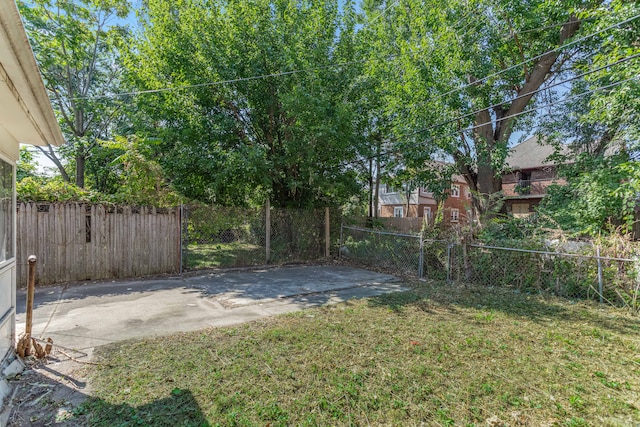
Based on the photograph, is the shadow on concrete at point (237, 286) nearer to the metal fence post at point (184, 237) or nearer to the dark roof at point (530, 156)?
the metal fence post at point (184, 237)

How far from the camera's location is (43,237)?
6.16 meters

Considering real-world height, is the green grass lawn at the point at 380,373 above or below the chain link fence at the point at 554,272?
below

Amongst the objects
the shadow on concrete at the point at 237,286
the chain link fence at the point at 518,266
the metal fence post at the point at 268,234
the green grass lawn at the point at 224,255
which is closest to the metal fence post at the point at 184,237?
the green grass lawn at the point at 224,255

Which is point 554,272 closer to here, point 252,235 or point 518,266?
point 518,266

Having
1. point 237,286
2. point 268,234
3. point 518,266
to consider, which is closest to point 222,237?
point 268,234

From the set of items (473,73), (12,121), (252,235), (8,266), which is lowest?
(252,235)

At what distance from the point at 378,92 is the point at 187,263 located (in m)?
8.13

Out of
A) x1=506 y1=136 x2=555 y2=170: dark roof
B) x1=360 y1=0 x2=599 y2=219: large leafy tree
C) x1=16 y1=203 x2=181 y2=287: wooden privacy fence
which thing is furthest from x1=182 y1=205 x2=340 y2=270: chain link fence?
x1=506 y1=136 x2=555 y2=170: dark roof

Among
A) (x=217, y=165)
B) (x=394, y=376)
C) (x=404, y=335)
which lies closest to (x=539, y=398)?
(x=394, y=376)

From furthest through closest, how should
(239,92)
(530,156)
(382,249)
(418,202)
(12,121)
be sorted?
1. (418,202)
2. (530,156)
3. (239,92)
4. (382,249)
5. (12,121)

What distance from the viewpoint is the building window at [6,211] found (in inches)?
113

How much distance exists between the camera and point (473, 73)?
10.0m

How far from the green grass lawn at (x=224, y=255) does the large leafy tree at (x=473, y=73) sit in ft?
19.7

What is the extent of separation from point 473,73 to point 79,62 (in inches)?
585
